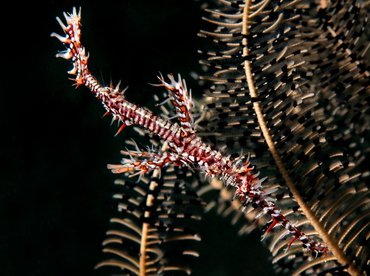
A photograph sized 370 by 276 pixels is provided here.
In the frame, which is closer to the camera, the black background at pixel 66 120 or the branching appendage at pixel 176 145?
the branching appendage at pixel 176 145

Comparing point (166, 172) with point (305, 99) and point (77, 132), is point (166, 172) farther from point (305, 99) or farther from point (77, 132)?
point (305, 99)

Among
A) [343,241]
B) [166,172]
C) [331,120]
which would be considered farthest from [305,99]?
[166,172]

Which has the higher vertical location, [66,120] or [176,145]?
[66,120]

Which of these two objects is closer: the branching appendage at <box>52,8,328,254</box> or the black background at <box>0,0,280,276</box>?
the branching appendage at <box>52,8,328,254</box>

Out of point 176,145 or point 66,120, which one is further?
point 66,120

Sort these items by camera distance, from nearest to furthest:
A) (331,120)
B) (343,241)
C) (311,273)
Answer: (343,241) → (311,273) → (331,120)
